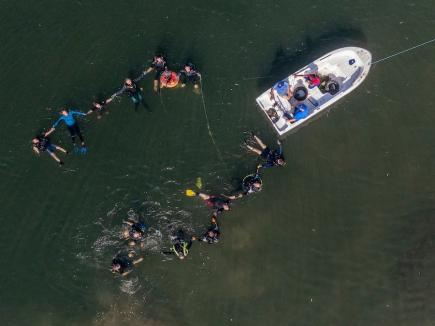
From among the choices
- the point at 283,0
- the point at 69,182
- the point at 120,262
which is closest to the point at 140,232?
the point at 120,262

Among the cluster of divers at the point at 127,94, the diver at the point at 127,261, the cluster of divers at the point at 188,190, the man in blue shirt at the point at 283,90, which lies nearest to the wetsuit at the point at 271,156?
the cluster of divers at the point at 188,190

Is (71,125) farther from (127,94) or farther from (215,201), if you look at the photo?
(215,201)

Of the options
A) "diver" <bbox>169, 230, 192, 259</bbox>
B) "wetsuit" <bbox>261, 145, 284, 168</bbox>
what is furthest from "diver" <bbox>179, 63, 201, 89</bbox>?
"diver" <bbox>169, 230, 192, 259</bbox>

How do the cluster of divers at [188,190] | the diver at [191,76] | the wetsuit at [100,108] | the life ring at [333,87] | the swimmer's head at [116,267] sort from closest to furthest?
the swimmer's head at [116,267] → the cluster of divers at [188,190] → the life ring at [333,87] → the wetsuit at [100,108] → the diver at [191,76]

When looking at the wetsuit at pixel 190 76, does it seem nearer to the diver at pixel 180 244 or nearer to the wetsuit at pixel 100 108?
the wetsuit at pixel 100 108

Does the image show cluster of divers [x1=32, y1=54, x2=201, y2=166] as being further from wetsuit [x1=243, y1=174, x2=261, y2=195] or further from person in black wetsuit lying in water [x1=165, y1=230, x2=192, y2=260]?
person in black wetsuit lying in water [x1=165, y1=230, x2=192, y2=260]

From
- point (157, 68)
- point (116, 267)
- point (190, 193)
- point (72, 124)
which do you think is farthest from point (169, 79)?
point (116, 267)

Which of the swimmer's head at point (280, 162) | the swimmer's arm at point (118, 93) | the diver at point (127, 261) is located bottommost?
the swimmer's head at point (280, 162)

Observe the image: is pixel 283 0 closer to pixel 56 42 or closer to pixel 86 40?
pixel 86 40
